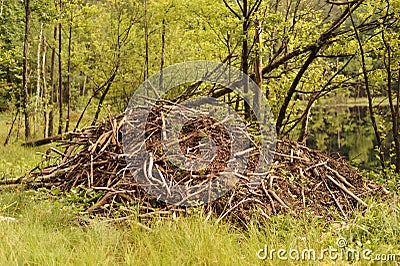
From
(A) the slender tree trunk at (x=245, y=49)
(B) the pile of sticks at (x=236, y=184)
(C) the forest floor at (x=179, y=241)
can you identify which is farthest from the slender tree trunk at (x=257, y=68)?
(C) the forest floor at (x=179, y=241)

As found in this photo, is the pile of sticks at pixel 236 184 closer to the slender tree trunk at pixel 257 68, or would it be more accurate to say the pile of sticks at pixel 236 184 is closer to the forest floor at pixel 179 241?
the forest floor at pixel 179 241

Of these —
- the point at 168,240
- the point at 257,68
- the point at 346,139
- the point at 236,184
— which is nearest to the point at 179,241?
the point at 168,240

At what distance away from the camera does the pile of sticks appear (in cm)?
445

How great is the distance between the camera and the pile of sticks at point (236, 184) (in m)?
4.45

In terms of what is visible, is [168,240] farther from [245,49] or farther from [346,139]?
[346,139]

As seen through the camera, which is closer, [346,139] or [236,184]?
[236,184]

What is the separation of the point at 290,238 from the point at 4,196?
3.74 meters

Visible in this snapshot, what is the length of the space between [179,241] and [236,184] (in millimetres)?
1381

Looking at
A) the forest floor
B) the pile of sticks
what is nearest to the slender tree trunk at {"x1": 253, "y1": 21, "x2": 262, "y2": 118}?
the pile of sticks

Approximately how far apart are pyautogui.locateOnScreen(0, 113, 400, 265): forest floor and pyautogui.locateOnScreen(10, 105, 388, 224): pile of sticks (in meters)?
0.29

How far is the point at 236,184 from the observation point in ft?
15.2

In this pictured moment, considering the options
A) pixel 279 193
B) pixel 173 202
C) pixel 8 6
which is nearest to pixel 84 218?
pixel 173 202

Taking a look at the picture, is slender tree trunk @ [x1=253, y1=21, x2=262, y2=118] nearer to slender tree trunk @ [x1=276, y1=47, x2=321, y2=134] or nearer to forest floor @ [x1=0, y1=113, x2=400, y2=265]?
slender tree trunk @ [x1=276, y1=47, x2=321, y2=134]

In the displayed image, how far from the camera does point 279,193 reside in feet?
15.6
